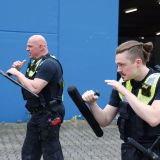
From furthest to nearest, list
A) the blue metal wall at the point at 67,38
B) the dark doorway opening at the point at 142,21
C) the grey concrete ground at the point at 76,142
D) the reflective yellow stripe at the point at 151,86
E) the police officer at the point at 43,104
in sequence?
the dark doorway opening at the point at 142,21 → the blue metal wall at the point at 67,38 → the grey concrete ground at the point at 76,142 → the police officer at the point at 43,104 → the reflective yellow stripe at the point at 151,86

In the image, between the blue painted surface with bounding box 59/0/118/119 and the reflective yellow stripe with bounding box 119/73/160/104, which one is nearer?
the reflective yellow stripe with bounding box 119/73/160/104

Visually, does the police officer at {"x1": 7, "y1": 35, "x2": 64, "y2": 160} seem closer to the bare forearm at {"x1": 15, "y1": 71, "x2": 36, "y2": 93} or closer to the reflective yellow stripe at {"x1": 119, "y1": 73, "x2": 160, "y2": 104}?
the bare forearm at {"x1": 15, "y1": 71, "x2": 36, "y2": 93}

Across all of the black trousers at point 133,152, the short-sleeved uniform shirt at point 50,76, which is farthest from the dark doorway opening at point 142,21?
the black trousers at point 133,152

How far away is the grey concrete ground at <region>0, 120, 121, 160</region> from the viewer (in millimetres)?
7246

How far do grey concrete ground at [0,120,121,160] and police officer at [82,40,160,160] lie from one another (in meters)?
4.02

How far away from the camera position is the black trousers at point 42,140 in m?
4.79

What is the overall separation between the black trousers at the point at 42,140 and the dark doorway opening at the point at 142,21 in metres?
16.3

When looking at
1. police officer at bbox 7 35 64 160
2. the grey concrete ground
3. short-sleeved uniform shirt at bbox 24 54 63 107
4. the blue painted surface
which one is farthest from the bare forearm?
the blue painted surface

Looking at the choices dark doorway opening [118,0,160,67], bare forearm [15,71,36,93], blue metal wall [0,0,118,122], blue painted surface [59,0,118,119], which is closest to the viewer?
bare forearm [15,71,36,93]

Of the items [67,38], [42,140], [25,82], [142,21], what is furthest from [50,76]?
[142,21]

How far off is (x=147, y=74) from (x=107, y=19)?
25.3ft

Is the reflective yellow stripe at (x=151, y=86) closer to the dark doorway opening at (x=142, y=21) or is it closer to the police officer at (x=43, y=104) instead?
the police officer at (x=43, y=104)

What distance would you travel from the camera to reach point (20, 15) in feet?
32.7

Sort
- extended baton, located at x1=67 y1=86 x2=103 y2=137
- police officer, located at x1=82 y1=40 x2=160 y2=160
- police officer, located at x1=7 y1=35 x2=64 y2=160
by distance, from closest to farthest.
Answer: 1. extended baton, located at x1=67 y1=86 x2=103 y2=137
2. police officer, located at x1=82 y1=40 x2=160 y2=160
3. police officer, located at x1=7 y1=35 x2=64 y2=160
